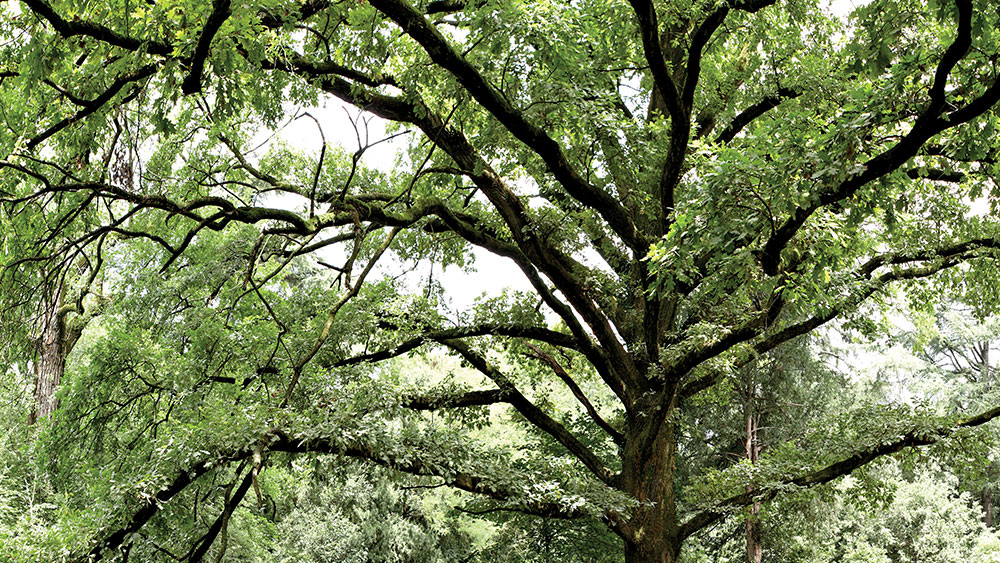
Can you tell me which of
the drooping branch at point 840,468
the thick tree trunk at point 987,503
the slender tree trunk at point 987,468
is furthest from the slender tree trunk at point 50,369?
the thick tree trunk at point 987,503

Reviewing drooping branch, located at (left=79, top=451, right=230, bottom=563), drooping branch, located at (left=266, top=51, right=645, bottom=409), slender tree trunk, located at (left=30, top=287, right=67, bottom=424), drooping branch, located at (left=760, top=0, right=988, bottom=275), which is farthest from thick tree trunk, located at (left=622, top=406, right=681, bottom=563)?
slender tree trunk, located at (left=30, top=287, right=67, bottom=424)

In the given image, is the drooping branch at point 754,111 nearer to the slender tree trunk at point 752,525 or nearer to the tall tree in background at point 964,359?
the slender tree trunk at point 752,525

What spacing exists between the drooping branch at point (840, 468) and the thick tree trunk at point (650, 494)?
0.78 feet

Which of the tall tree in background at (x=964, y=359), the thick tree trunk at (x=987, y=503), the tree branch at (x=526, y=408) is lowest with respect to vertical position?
the tree branch at (x=526, y=408)

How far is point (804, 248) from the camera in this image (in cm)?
479

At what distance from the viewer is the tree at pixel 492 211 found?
406 cm

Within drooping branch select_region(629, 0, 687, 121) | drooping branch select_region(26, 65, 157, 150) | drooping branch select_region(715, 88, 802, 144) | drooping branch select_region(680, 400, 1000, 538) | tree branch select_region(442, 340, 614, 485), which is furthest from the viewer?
tree branch select_region(442, 340, 614, 485)

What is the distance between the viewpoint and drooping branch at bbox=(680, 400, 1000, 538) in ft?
23.1

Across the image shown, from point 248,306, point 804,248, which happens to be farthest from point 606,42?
point 248,306

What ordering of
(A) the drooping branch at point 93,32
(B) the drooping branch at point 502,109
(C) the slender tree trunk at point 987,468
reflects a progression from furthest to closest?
(C) the slender tree trunk at point 987,468 → (B) the drooping branch at point 502,109 → (A) the drooping branch at point 93,32

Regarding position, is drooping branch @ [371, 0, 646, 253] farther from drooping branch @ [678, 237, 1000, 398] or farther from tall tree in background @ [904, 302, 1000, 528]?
tall tree in background @ [904, 302, 1000, 528]

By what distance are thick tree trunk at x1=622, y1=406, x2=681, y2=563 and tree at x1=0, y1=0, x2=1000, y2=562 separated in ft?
0.11

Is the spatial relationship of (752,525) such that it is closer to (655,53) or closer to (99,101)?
(655,53)

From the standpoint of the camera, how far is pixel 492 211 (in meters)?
8.80
